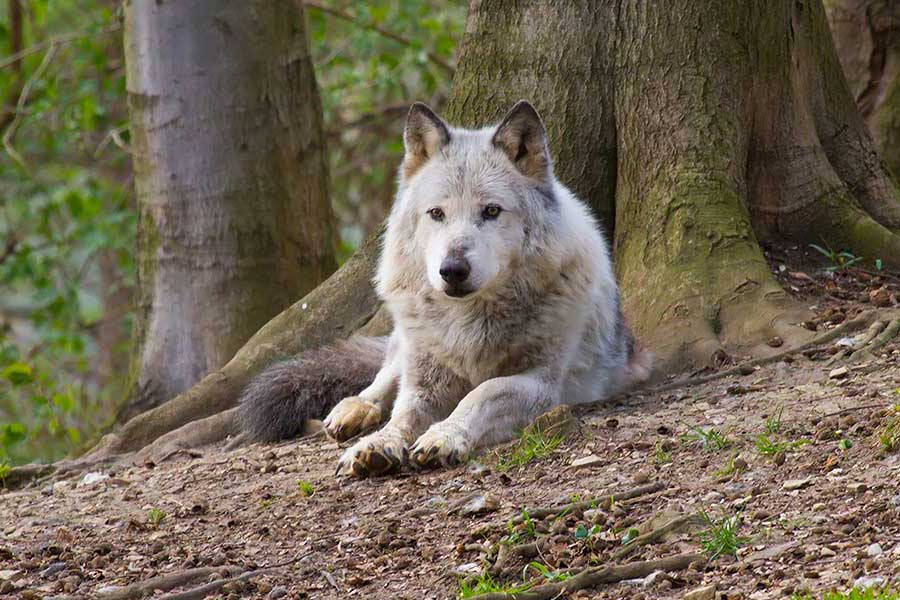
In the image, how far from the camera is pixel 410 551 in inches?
151

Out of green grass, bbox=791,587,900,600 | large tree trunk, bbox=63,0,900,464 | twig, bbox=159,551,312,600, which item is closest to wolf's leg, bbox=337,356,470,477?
twig, bbox=159,551,312,600

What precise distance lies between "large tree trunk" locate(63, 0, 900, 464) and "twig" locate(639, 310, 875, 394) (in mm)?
254

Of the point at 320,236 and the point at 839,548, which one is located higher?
the point at 320,236

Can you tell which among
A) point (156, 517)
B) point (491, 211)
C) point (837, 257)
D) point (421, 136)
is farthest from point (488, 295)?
point (837, 257)

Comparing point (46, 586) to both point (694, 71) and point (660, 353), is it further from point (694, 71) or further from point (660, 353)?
point (694, 71)

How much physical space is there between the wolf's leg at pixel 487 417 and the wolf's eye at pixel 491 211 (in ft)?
2.42

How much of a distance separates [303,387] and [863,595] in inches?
143

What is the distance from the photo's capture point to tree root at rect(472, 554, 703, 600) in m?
3.26

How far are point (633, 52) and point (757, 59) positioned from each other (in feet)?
2.32

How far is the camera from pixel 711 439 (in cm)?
423

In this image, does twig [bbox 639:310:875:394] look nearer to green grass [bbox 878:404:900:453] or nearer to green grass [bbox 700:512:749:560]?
green grass [bbox 878:404:900:453]

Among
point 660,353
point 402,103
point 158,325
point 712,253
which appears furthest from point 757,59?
point 402,103

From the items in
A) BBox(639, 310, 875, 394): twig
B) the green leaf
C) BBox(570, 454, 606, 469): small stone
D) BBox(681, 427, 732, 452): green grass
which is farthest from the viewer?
the green leaf

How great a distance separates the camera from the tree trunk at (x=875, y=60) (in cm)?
790
